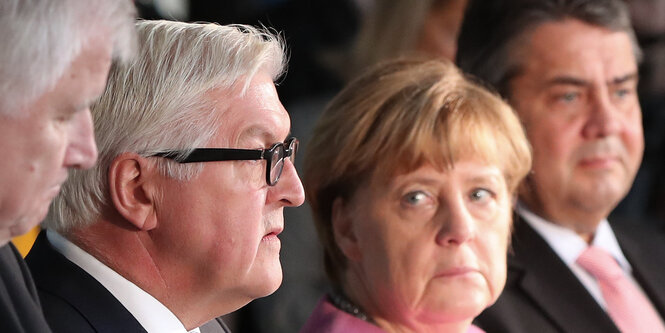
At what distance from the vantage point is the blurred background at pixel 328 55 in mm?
3547

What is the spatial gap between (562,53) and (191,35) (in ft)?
4.47

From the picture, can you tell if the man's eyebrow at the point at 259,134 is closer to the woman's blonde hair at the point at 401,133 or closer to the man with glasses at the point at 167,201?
the man with glasses at the point at 167,201

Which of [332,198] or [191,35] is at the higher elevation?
[191,35]

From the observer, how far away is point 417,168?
2326 millimetres

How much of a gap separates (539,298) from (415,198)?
665 mm

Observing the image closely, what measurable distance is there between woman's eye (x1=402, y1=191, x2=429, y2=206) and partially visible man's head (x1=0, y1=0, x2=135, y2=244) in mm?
961

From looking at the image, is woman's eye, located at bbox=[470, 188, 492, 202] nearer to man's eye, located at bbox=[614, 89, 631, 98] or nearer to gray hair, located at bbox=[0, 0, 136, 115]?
man's eye, located at bbox=[614, 89, 631, 98]

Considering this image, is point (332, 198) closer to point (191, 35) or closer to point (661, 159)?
point (191, 35)

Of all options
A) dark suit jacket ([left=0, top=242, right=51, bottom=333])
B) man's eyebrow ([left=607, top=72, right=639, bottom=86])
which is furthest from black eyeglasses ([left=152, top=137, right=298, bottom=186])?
man's eyebrow ([left=607, top=72, right=639, bottom=86])

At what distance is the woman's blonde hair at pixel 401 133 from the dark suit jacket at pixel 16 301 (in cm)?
85

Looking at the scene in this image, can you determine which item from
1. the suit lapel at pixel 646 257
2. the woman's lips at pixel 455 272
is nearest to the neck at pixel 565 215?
the suit lapel at pixel 646 257

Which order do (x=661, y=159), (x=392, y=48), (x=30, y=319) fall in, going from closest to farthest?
(x=30, y=319), (x=392, y=48), (x=661, y=159)

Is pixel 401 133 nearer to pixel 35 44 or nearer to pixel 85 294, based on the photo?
pixel 85 294

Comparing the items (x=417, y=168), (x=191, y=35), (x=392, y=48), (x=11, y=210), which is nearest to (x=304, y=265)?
(x=392, y=48)
